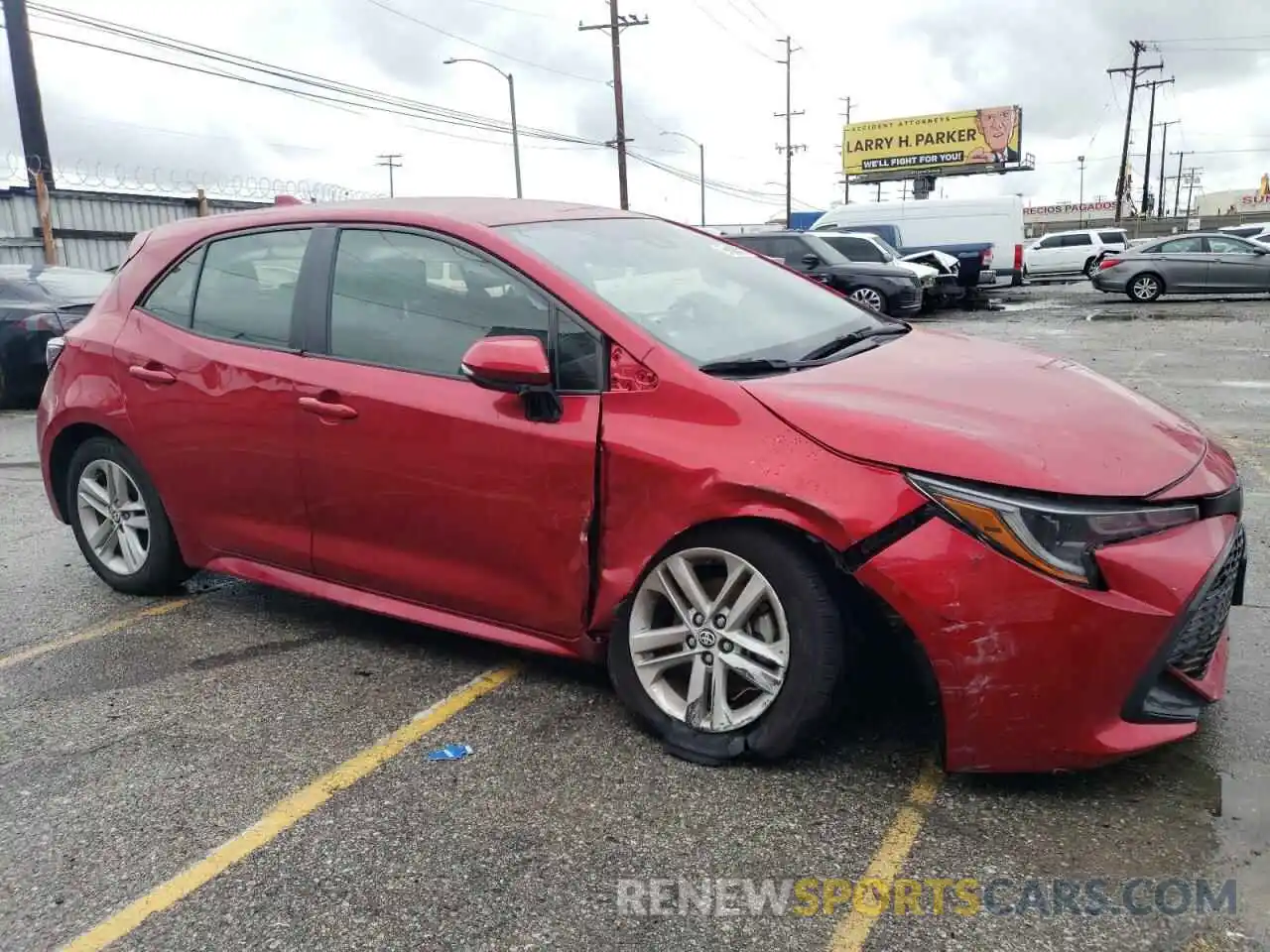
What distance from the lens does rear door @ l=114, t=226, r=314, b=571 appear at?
376 cm

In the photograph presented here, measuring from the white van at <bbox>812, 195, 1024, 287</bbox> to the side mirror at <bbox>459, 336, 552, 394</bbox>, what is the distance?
24.7m

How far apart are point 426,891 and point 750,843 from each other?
0.76 meters

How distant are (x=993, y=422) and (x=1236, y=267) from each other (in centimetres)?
2124

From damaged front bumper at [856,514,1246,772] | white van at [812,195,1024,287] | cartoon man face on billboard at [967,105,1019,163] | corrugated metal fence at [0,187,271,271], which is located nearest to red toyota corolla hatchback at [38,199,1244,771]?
damaged front bumper at [856,514,1246,772]

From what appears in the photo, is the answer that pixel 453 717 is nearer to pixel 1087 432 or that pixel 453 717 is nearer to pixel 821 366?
pixel 821 366

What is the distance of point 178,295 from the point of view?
4.23 metres

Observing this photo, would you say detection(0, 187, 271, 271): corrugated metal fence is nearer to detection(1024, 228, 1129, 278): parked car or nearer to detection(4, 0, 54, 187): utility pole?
detection(4, 0, 54, 187): utility pole

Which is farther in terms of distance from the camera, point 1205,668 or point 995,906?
point 1205,668

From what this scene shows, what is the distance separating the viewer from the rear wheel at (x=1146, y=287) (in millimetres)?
21422

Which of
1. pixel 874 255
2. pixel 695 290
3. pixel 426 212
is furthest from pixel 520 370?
pixel 874 255

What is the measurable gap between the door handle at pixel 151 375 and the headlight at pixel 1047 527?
2958mm

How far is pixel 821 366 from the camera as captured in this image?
3.17 meters

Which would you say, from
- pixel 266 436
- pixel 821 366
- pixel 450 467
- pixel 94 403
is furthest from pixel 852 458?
pixel 94 403

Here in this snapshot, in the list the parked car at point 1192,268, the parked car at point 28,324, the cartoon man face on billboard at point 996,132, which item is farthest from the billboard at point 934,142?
the parked car at point 28,324
